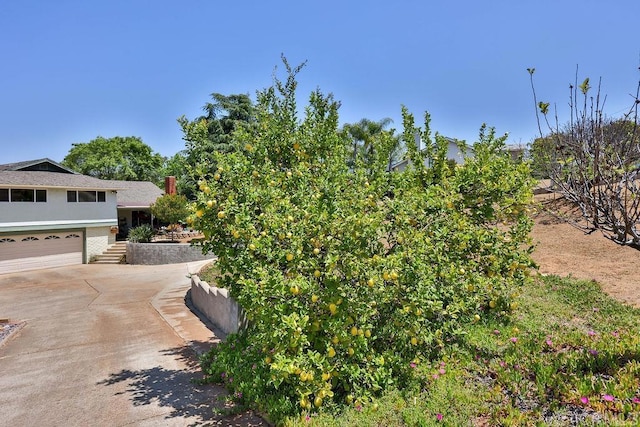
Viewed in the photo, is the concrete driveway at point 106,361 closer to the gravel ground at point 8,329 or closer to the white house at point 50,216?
the gravel ground at point 8,329

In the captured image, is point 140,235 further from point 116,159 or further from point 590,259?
point 116,159

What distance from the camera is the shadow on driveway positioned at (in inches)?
213

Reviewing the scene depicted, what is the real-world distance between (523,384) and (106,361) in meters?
7.83

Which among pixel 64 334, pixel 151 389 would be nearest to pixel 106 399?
pixel 151 389

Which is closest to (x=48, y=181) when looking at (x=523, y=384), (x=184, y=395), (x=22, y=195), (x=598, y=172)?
(x=22, y=195)

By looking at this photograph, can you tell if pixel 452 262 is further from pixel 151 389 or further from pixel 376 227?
→ pixel 151 389

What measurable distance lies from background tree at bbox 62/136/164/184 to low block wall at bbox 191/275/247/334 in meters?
43.3

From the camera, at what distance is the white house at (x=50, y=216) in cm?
2117

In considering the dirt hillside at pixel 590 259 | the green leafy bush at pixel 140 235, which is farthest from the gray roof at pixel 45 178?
the dirt hillside at pixel 590 259

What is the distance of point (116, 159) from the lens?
50.3 metres

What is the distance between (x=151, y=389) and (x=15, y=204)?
20479mm

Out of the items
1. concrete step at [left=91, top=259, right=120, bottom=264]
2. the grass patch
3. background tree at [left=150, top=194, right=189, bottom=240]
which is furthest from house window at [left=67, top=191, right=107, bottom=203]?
the grass patch

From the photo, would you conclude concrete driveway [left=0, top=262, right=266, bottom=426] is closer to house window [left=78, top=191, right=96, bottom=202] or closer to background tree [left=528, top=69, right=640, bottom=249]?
background tree [left=528, top=69, right=640, bottom=249]

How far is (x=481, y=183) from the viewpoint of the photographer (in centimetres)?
641
